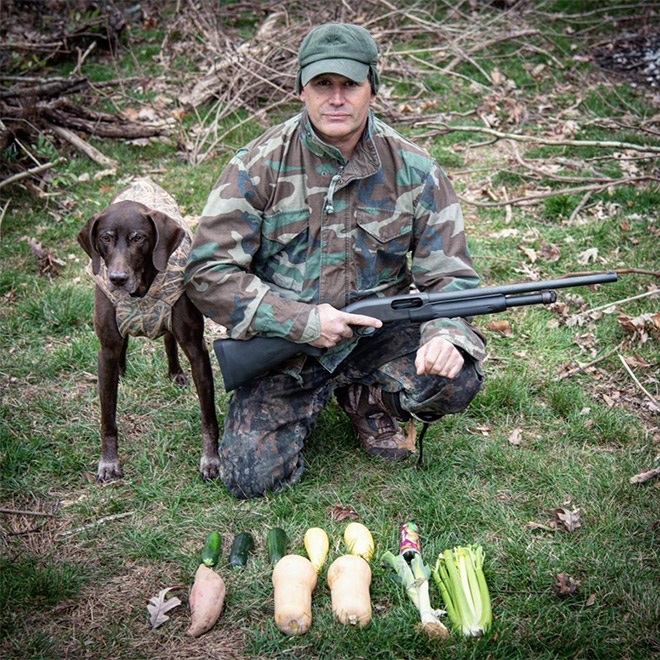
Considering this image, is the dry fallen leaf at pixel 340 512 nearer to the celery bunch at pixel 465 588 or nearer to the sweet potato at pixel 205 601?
the celery bunch at pixel 465 588

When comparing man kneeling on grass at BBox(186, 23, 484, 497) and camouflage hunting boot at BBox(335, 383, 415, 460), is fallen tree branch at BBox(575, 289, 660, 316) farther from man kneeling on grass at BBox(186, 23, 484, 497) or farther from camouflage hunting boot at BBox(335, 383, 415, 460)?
camouflage hunting boot at BBox(335, 383, 415, 460)

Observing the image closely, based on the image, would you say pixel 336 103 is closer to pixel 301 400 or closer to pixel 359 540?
pixel 301 400

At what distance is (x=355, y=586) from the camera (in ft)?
11.2

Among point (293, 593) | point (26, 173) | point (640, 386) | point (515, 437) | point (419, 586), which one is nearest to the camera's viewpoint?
point (293, 593)

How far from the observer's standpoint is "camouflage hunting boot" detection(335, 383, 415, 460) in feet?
15.2

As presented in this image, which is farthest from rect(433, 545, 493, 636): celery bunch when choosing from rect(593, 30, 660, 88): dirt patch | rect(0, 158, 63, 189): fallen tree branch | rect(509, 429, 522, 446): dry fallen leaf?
rect(593, 30, 660, 88): dirt patch

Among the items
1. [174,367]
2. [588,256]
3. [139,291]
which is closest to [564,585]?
[139,291]

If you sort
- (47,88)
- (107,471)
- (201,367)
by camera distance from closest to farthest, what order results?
(201,367), (107,471), (47,88)

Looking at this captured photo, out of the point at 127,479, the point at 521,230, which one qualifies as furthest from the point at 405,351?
the point at 521,230

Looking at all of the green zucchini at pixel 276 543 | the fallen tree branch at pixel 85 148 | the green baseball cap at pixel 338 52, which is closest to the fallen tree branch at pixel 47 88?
the fallen tree branch at pixel 85 148

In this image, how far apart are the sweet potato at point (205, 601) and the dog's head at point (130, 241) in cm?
156

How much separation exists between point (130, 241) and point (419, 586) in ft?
7.54

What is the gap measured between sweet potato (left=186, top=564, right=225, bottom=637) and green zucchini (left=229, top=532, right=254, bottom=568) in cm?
25

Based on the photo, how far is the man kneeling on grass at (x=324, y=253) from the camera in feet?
13.1
